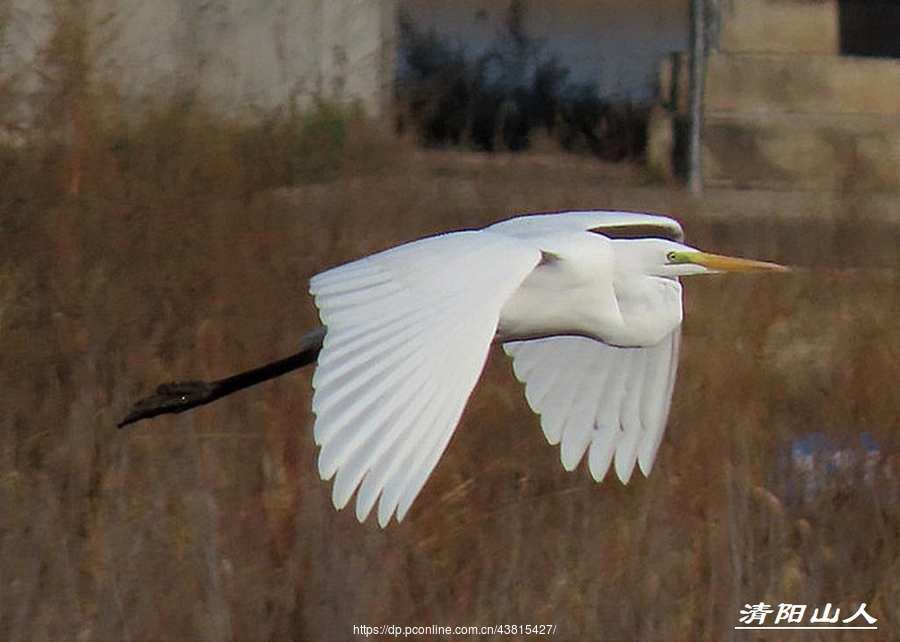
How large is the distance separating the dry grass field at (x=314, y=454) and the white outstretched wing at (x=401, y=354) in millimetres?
835

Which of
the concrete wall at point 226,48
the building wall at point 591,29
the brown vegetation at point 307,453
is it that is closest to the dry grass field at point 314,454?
the brown vegetation at point 307,453

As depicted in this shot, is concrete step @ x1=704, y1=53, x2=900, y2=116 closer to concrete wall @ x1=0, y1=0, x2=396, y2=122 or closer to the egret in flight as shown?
concrete wall @ x1=0, y1=0, x2=396, y2=122

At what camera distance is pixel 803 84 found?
26.2ft

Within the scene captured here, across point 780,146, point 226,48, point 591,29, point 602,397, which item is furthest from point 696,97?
point 602,397

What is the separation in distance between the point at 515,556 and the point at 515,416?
620mm

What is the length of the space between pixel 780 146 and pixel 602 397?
4.69 meters

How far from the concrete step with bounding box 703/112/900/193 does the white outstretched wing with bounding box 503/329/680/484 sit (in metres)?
4.40

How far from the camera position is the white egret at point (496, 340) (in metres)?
2.27

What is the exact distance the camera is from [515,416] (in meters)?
4.12

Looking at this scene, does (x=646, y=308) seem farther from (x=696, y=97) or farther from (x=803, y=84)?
(x=803, y=84)

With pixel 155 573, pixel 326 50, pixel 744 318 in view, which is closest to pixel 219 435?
pixel 155 573

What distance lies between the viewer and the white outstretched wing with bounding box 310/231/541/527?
2.23m

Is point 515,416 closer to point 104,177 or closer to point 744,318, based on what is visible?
point 744,318

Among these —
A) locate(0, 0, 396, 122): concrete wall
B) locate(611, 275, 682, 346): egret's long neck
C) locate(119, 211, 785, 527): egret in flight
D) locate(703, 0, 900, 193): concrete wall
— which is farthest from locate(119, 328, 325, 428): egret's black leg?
locate(703, 0, 900, 193): concrete wall
